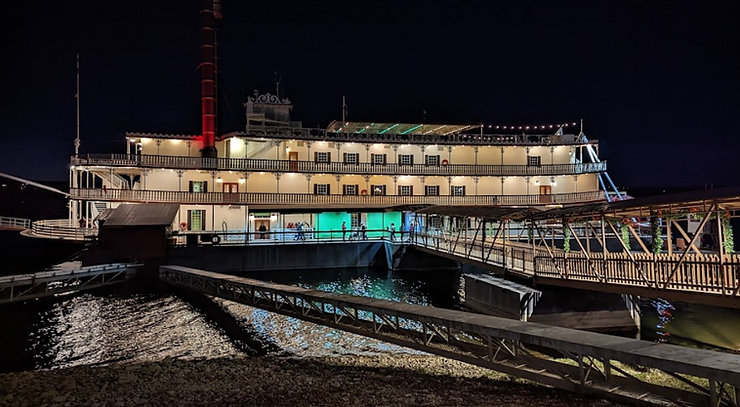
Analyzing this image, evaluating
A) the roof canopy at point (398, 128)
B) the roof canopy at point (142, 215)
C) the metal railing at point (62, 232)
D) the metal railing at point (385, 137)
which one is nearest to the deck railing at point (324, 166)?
the metal railing at point (385, 137)

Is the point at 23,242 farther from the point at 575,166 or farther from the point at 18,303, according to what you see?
the point at 575,166

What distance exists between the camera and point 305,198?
4569 cm

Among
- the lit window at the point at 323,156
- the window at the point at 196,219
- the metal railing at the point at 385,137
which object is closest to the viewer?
the window at the point at 196,219

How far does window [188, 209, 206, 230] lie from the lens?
144 ft

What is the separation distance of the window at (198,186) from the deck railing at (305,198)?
98.5 inches

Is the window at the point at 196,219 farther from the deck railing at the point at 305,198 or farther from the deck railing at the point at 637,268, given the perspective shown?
the deck railing at the point at 637,268

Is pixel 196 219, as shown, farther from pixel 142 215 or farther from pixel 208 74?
pixel 208 74

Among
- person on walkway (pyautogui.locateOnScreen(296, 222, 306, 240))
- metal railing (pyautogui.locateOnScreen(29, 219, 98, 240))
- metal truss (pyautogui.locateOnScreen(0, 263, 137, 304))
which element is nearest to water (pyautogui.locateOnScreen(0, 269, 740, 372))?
metal truss (pyautogui.locateOnScreen(0, 263, 137, 304))

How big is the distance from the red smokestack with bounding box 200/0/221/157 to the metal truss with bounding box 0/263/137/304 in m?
18.0

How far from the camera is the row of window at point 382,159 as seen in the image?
4909 centimetres

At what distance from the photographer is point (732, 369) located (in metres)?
8.82

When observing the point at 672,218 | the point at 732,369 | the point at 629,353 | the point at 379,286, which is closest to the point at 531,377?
the point at 629,353

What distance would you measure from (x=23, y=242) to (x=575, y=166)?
52.3 meters

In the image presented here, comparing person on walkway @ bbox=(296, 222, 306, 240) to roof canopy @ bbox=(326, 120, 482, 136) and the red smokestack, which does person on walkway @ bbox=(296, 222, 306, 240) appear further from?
roof canopy @ bbox=(326, 120, 482, 136)
